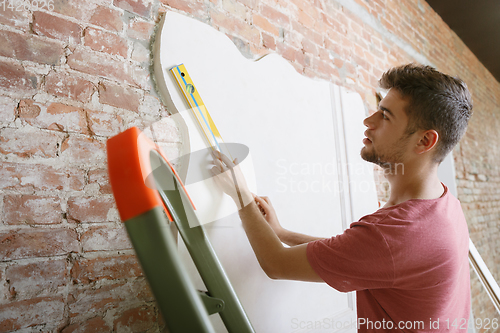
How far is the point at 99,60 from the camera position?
908 mm

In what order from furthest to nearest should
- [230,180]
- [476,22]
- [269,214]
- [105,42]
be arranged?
[476,22], [269,214], [230,180], [105,42]

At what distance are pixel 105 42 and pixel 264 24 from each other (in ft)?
2.45

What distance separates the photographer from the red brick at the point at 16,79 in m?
0.75

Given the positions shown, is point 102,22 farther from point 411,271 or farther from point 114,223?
point 411,271

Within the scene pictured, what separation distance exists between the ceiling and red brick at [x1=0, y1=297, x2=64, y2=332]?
3.93 meters

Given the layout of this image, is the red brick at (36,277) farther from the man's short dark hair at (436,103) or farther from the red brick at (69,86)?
the man's short dark hair at (436,103)

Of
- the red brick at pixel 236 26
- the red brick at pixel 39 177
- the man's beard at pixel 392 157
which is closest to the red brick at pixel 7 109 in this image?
the red brick at pixel 39 177

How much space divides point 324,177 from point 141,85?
978 millimetres

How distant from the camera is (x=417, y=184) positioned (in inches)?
44.7

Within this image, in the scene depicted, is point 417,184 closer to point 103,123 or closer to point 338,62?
point 338,62

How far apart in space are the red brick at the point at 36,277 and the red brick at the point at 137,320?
0.64 ft

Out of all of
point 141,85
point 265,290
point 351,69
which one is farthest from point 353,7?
point 265,290

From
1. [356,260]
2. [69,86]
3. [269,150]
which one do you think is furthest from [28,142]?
[356,260]

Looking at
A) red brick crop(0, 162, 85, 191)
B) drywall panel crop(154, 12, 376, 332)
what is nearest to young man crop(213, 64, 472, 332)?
drywall panel crop(154, 12, 376, 332)
